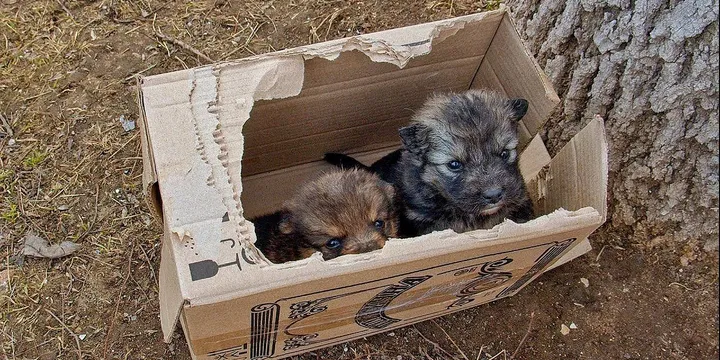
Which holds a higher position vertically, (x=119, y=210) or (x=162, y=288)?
(x=119, y=210)

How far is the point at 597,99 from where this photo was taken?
324 cm

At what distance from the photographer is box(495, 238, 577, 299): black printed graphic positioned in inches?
104

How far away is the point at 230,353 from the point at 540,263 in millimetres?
1390

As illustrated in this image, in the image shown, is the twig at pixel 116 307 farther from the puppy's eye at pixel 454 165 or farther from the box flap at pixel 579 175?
the box flap at pixel 579 175

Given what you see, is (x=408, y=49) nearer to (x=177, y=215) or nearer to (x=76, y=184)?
(x=177, y=215)

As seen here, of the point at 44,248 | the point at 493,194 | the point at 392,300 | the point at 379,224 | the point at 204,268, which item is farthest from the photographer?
the point at 44,248

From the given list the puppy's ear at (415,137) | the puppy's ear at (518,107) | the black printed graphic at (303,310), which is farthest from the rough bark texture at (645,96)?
the black printed graphic at (303,310)

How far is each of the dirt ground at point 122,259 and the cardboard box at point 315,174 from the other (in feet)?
0.68

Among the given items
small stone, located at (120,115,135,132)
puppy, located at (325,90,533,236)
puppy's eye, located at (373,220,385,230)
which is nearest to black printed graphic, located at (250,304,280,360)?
puppy's eye, located at (373,220,385,230)

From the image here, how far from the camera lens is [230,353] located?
276cm

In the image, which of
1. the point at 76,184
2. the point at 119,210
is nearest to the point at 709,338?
the point at 119,210

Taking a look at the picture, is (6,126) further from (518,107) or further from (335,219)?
(518,107)

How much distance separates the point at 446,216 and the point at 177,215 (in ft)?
4.57

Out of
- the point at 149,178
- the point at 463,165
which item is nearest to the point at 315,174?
the point at 463,165
